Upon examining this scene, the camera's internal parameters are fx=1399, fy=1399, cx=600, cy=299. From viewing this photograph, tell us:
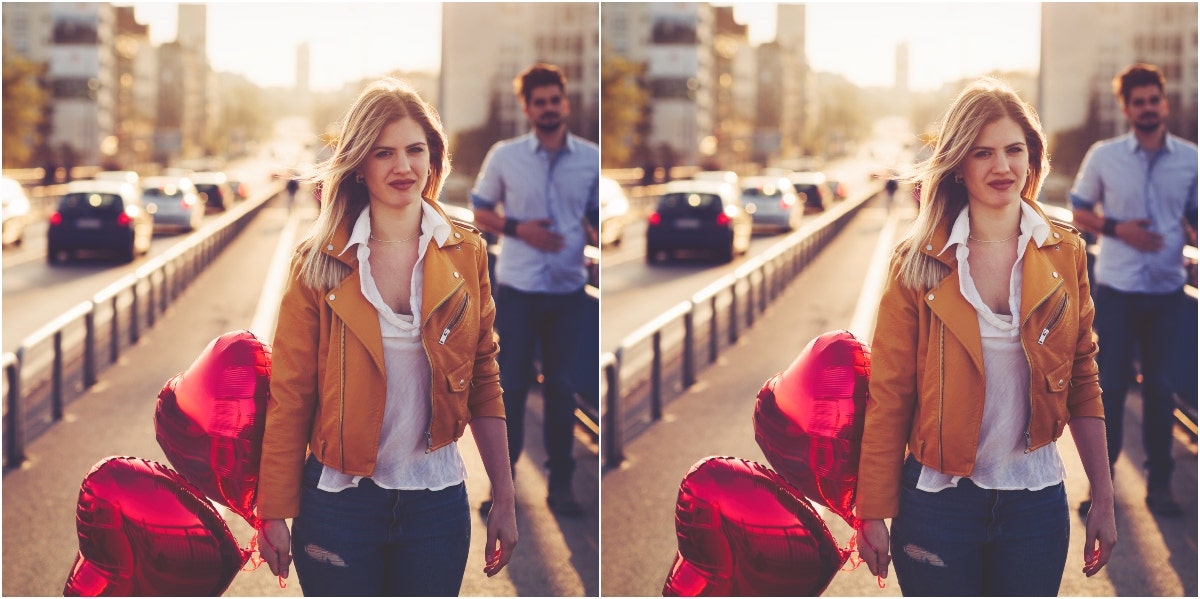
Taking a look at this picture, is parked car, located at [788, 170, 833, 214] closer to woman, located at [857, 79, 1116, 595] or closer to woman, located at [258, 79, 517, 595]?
woman, located at [857, 79, 1116, 595]

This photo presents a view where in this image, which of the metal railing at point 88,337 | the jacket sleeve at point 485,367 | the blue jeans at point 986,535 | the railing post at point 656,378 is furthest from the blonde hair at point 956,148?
the railing post at point 656,378

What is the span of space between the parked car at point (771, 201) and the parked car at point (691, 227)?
8 centimetres

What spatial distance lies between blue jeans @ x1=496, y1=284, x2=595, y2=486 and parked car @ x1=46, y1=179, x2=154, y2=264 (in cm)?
148

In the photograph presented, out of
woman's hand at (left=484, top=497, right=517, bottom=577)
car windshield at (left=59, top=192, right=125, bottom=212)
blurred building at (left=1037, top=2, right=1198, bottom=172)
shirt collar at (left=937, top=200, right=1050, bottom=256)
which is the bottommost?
woman's hand at (left=484, top=497, right=517, bottom=577)

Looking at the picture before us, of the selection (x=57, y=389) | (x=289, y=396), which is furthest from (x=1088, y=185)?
(x=57, y=389)

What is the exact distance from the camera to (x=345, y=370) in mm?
2682

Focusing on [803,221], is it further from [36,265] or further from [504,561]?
[504,561]

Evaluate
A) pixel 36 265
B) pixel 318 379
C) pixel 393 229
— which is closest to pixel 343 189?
pixel 393 229

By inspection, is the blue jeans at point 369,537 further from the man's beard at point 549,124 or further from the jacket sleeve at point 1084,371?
the man's beard at point 549,124

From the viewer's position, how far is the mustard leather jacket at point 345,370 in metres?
2.68

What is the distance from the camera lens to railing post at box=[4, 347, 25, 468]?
5.97 m

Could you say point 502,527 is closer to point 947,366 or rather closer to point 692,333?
point 947,366

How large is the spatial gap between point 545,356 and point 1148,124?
2.32 metres

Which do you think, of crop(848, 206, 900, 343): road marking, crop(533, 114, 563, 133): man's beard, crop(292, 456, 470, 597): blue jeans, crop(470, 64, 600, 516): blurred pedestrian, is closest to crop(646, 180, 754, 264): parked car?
crop(470, 64, 600, 516): blurred pedestrian
